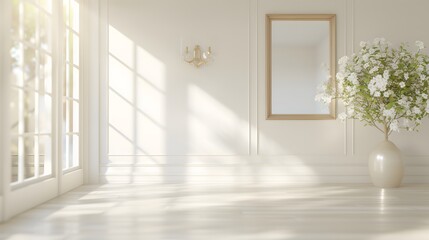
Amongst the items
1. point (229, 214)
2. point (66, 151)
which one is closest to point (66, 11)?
point (66, 151)

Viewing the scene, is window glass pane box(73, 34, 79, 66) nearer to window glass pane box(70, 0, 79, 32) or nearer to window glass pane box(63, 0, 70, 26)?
window glass pane box(70, 0, 79, 32)

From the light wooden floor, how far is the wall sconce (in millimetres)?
1455

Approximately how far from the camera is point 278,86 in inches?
229

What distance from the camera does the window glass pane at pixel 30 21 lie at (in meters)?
4.21

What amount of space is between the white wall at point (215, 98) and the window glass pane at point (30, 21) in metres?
1.39

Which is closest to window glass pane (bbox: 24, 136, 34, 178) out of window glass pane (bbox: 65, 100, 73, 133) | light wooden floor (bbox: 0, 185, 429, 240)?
light wooden floor (bbox: 0, 185, 429, 240)

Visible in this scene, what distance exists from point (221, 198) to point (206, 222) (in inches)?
46.1

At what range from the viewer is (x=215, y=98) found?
5.87m

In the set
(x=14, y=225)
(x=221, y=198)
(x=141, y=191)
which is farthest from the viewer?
(x=141, y=191)

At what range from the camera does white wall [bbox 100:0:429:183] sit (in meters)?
5.85

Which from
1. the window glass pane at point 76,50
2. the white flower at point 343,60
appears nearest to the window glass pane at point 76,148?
the window glass pane at point 76,50

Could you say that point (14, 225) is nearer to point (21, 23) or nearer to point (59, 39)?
point (21, 23)

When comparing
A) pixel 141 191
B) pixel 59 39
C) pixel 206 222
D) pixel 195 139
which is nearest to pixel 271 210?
pixel 206 222

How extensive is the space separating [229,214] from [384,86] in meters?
2.29
